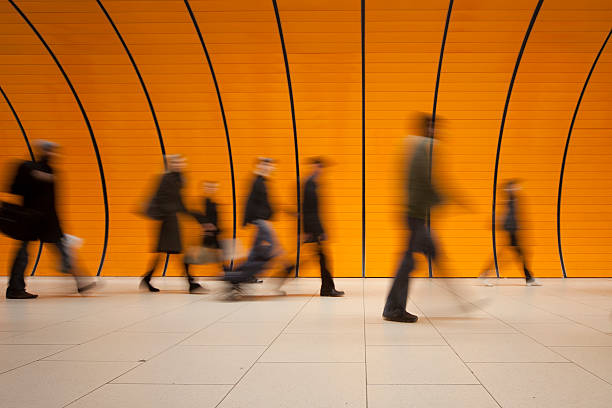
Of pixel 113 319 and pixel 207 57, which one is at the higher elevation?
pixel 207 57

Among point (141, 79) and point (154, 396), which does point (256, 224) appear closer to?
point (154, 396)

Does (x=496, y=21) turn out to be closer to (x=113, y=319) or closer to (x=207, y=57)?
(x=207, y=57)

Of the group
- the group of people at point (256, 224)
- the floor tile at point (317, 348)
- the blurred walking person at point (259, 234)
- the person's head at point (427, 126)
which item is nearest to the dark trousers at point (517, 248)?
the group of people at point (256, 224)

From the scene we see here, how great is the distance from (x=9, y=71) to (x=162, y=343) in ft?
29.5

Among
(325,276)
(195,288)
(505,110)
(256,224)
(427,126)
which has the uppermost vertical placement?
(505,110)

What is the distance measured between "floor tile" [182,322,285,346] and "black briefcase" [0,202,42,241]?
143 inches

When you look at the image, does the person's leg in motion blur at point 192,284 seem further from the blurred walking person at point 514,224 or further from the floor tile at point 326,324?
the blurred walking person at point 514,224

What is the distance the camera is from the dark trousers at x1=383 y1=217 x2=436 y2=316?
5.47 m

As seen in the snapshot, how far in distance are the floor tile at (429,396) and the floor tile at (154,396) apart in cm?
89

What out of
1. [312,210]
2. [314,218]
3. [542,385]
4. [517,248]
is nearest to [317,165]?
[312,210]

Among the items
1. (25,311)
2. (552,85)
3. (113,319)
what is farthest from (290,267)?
(552,85)

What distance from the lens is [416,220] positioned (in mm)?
5551

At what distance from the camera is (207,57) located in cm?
1040

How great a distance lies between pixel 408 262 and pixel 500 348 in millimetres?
1583
